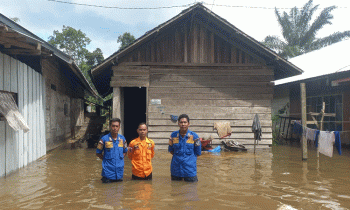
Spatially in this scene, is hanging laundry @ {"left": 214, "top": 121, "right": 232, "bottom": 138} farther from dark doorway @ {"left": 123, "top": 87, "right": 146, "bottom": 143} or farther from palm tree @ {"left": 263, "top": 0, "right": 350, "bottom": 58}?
palm tree @ {"left": 263, "top": 0, "right": 350, "bottom": 58}

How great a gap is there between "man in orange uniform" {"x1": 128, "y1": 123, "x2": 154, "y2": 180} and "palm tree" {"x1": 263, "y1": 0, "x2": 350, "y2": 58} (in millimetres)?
24491

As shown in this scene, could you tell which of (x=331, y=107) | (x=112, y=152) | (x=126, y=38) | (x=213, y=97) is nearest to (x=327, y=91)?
(x=331, y=107)

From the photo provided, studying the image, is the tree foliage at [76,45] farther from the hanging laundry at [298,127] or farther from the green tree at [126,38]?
the hanging laundry at [298,127]

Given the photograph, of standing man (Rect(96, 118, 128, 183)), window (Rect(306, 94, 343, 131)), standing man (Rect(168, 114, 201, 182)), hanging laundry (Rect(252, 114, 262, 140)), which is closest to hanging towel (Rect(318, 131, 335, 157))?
hanging laundry (Rect(252, 114, 262, 140))

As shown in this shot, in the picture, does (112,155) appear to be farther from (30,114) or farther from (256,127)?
(256,127)

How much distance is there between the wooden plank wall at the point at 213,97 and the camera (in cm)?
1064

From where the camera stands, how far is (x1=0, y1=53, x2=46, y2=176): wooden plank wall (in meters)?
6.21

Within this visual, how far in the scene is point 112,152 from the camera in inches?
203

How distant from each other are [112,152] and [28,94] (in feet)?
13.5

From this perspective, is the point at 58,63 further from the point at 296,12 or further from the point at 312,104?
the point at 296,12

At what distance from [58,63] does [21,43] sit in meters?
6.71

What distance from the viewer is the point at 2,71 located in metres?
6.20

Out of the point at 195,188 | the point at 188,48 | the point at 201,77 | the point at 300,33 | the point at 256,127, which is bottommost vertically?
the point at 195,188

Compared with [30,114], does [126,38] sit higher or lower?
higher
